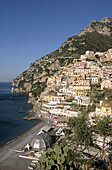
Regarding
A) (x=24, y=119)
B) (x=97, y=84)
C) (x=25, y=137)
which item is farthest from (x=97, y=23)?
(x=25, y=137)

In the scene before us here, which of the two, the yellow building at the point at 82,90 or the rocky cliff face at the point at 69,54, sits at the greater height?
the rocky cliff face at the point at 69,54

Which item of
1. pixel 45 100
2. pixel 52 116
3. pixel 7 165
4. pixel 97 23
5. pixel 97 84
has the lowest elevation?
pixel 7 165

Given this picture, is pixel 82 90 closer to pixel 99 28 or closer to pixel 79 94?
pixel 79 94

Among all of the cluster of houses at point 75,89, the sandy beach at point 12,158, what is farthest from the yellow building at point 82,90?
the sandy beach at point 12,158

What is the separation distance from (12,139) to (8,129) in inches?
317

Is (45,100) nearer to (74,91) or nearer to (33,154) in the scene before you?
(74,91)

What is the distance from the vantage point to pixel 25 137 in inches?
1471

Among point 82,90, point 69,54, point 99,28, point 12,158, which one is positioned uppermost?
point 99,28

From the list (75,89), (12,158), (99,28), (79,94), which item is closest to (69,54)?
(99,28)

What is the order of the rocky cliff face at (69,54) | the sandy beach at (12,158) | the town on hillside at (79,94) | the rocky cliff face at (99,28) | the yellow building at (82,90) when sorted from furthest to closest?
the rocky cliff face at (99,28) → the rocky cliff face at (69,54) → the yellow building at (82,90) → the town on hillside at (79,94) → the sandy beach at (12,158)

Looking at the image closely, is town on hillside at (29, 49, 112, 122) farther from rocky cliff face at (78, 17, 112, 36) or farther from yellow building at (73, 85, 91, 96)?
rocky cliff face at (78, 17, 112, 36)

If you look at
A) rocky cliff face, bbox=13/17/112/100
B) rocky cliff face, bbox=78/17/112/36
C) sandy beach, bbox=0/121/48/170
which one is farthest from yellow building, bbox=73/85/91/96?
rocky cliff face, bbox=78/17/112/36

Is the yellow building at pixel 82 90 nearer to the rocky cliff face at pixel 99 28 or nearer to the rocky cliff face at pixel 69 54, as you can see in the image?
the rocky cliff face at pixel 69 54

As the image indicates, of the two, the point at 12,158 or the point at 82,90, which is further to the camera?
the point at 82,90
